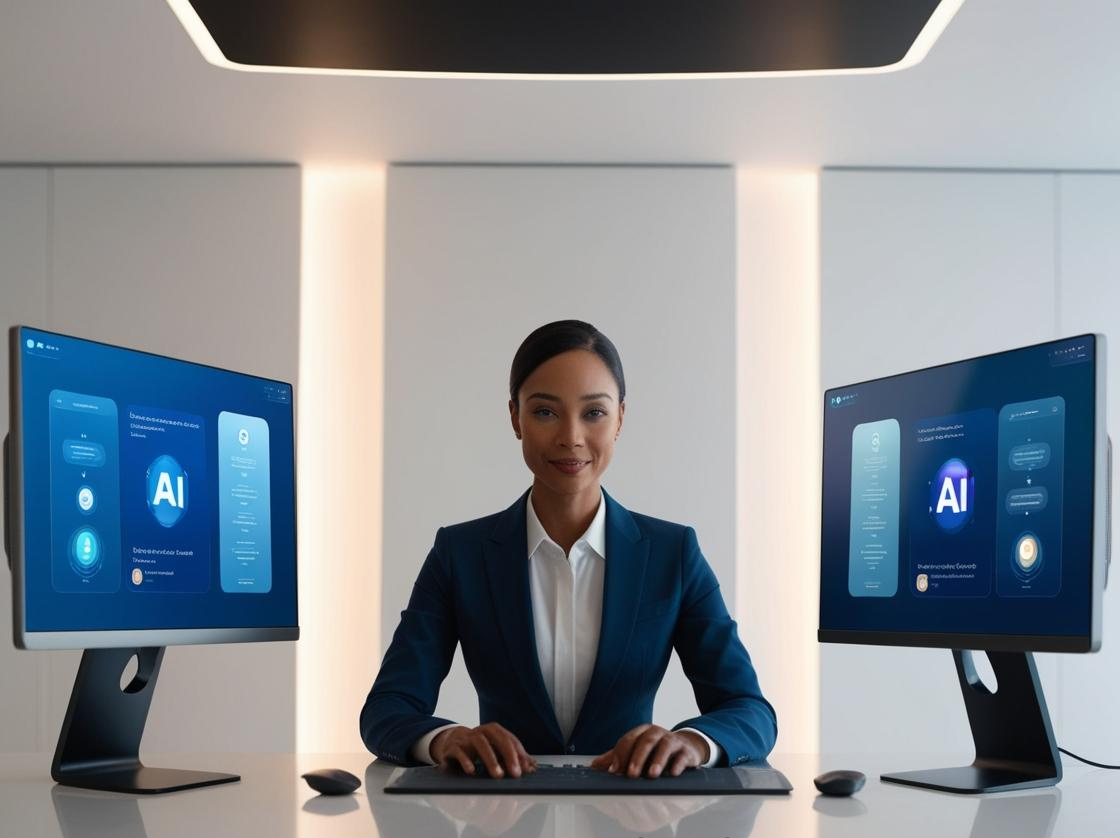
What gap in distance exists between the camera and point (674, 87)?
14.7ft

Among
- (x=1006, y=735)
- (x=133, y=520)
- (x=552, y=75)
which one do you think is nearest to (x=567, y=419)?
(x=133, y=520)

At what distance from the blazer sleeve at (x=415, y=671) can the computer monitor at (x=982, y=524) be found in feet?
2.35

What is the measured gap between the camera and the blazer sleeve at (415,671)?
199cm

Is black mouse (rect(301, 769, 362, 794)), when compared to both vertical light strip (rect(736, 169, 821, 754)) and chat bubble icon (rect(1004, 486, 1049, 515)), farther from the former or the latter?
vertical light strip (rect(736, 169, 821, 754))

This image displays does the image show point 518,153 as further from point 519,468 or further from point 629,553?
point 629,553

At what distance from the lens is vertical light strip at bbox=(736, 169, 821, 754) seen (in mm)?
5293

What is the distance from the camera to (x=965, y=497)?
187cm

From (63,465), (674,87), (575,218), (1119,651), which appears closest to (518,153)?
(575,218)

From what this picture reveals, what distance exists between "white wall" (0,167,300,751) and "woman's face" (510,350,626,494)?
3204 mm

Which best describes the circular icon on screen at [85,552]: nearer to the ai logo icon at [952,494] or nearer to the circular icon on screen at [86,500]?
the circular icon on screen at [86,500]

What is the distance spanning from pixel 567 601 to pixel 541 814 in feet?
2.79

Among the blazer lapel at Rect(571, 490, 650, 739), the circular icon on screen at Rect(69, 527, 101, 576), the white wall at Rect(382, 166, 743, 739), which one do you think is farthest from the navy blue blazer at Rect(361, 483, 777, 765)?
the white wall at Rect(382, 166, 743, 739)

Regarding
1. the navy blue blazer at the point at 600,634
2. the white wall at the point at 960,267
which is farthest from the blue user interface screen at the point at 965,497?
the white wall at the point at 960,267

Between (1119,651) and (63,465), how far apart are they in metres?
4.86
